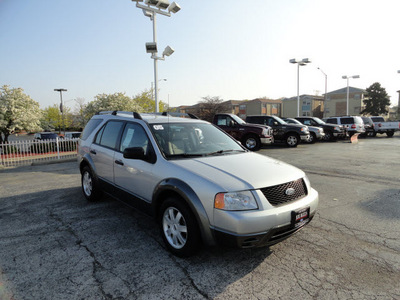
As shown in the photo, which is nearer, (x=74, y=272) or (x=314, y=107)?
(x=74, y=272)

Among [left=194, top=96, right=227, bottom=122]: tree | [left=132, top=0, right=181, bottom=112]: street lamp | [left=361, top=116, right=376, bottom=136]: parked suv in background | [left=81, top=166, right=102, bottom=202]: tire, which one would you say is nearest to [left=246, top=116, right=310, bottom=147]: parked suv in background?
[left=132, top=0, right=181, bottom=112]: street lamp

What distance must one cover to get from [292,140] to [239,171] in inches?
539

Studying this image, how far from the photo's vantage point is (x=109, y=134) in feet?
15.3

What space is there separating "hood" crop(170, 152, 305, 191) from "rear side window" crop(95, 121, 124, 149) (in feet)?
5.33

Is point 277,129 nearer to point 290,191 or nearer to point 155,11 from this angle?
point 155,11

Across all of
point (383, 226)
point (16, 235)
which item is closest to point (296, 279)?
point (383, 226)

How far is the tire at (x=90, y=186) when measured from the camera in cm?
509

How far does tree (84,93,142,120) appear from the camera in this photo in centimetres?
2988

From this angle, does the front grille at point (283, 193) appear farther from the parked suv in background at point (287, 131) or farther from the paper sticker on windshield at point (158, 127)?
the parked suv in background at point (287, 131)

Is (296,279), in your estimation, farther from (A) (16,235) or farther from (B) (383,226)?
(A) (16,235)

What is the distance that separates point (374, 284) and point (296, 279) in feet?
2.43

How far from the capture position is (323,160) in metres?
10.4

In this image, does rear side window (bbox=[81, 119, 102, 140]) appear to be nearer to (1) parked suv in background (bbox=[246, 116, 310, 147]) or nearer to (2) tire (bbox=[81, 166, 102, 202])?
(2) tire (bbox=[81, 166, 102, 202])

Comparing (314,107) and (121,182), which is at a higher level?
(314,107)
